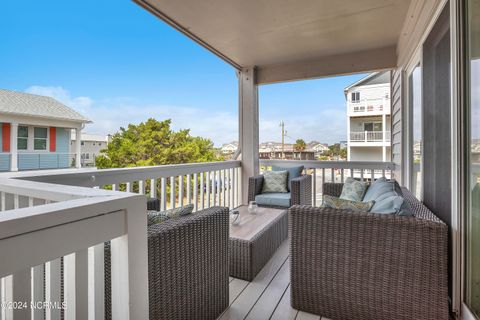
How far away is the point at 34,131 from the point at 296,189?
306 centimetres

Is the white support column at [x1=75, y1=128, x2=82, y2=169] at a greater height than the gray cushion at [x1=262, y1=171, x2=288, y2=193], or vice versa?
the white support column at [x1=75, y1=128, x2=82, y2=169]

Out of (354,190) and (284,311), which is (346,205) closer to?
(284,311)

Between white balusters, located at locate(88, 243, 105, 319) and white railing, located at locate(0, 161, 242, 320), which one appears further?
white balusters, located at locate(88, 243, 105, 319)

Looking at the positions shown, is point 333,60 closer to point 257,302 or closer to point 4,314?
point 257,302

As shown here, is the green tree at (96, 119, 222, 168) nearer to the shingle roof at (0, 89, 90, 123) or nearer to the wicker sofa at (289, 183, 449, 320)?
the shingle roof at (0, 89, 90, 123)

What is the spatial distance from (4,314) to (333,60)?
4577 millimetres

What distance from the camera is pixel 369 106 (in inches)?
177

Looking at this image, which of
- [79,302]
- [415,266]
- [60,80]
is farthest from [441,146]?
[60,80]

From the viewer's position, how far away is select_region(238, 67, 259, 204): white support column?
466cm

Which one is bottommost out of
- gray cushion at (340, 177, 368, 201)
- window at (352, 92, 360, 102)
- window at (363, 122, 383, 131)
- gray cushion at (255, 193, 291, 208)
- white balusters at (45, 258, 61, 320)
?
gray cushion at (255, 193, 291, 208)

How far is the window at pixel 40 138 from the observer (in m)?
2.12

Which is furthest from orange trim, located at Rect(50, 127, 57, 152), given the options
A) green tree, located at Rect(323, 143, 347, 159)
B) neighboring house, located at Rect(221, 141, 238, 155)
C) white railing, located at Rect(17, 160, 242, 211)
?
green tree, located at Rect(323, 143, 347, 159)

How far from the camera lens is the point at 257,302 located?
6.23 ft

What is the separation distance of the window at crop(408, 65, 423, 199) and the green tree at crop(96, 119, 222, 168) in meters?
3.24
